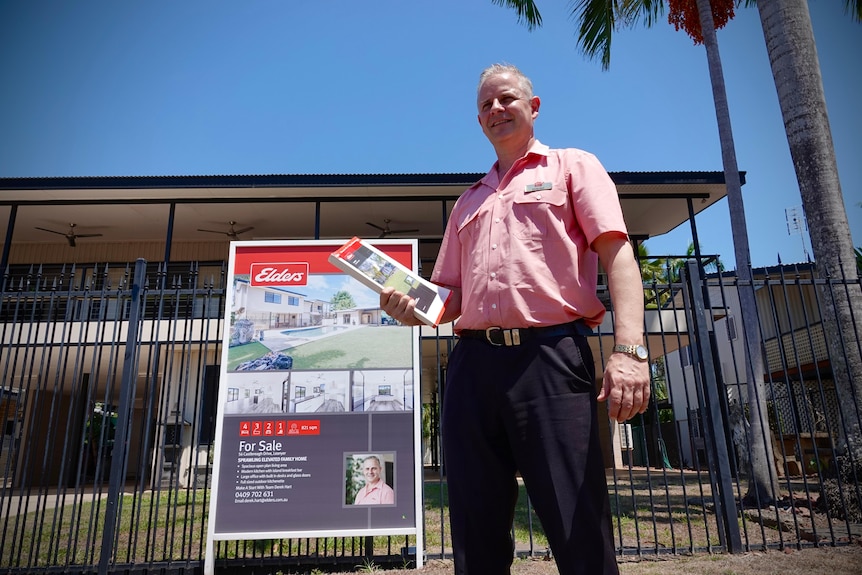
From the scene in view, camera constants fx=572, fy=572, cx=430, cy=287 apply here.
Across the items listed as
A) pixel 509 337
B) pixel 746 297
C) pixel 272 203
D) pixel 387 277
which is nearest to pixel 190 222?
pixel 272 203

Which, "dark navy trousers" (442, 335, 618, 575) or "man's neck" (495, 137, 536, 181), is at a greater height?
"man's neck" (495, 137, 536, 181)

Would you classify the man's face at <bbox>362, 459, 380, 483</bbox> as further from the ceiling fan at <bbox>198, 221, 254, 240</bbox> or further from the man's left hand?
the ceiling fan at <bbox>198, 221, 254, 240</bbox>

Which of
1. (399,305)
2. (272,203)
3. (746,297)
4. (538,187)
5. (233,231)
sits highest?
(233,231)

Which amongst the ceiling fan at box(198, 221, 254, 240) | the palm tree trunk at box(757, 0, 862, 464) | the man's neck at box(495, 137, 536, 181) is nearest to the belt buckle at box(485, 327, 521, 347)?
the man's neck at box(495, 137, 536, 181)

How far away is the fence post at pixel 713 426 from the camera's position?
5.53 meters

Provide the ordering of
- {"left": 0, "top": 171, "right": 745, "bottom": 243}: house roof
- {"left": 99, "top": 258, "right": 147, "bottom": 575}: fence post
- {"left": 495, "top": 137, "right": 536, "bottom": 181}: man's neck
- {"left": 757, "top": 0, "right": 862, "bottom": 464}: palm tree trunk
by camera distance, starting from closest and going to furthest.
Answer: {"left": 495, "top": 137, "right": 536, "bottom": 181}: man's neck
{"left": 99, "top": 258, "right": 147, "bottom": 575}: fence post
{"left": 757, "top": 0, "right": 862, "bottom": 464}: palm tree trunk
{"left": 0, "top": 171, "right": 745, "bottom": 243}: house roof

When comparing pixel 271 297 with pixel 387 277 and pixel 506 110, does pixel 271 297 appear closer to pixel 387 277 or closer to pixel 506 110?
pixel 387 277

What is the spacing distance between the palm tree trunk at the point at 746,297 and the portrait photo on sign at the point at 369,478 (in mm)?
4174

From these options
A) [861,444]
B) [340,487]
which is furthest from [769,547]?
[340,487]

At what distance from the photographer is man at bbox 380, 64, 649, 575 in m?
1.66

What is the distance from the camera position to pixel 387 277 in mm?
2086

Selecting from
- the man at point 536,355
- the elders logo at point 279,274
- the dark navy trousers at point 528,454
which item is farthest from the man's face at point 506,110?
the elders logo at point 279,274

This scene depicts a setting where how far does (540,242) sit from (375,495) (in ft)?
13.1

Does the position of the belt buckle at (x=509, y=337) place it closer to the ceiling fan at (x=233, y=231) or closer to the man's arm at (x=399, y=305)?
the man's arm at (x=399, y=305)
